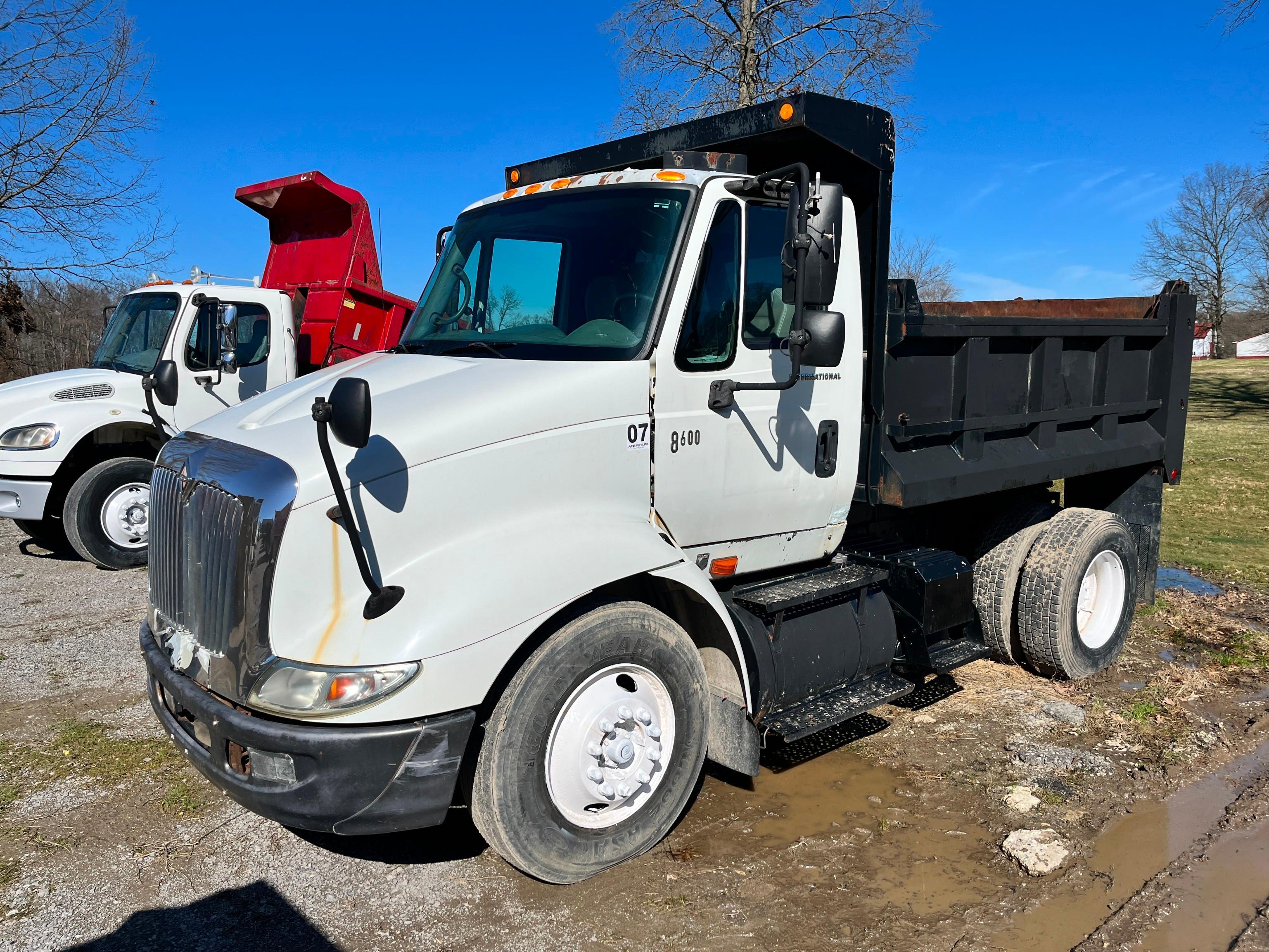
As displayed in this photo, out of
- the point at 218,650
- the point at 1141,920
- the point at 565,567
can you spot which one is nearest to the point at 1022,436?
the point at 1141,920

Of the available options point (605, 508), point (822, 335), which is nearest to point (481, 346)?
point (605, 508)

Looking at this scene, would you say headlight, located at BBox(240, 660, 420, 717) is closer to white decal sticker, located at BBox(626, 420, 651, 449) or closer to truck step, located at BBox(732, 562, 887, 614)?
white decal sticker, located at BBox(626, 420, 651, 449)

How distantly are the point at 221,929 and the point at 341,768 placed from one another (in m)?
0.95

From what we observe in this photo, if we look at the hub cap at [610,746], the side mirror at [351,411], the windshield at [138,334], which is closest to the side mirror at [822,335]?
the hub cap at [610,746]

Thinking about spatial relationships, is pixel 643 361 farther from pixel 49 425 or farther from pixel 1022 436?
pixel 49 425

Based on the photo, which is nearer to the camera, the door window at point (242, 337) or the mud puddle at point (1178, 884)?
the mud puddle at point (1178, 884)

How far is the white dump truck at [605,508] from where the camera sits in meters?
2.93

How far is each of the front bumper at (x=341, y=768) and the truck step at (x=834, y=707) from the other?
5.20 ft

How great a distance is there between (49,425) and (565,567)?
7338 mm

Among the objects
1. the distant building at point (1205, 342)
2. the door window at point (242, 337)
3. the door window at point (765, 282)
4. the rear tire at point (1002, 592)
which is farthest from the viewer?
the distant building at point (1205, 342)

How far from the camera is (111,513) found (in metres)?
8.69

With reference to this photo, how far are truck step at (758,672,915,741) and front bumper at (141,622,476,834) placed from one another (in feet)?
5.20

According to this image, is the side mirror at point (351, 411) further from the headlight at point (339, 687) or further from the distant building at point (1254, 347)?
the distant building at point (1254, 347)

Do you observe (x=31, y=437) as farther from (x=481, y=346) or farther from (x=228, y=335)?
(x=481, y=346)
